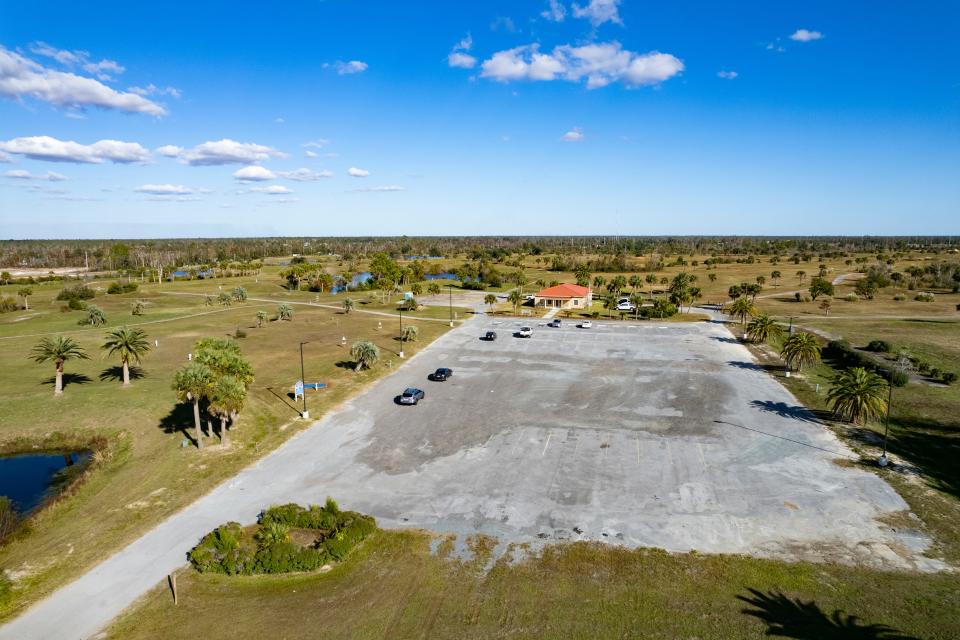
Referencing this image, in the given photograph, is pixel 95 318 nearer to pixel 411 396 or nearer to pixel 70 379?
pixel 70 379

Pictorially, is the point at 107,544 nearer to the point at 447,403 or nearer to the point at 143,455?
the point at 143,455

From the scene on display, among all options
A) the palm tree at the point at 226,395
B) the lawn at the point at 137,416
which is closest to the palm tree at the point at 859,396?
the lawn at the point at 137,416

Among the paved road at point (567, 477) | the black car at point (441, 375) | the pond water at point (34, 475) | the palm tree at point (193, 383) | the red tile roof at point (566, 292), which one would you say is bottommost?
the pond water at point (34, 475)

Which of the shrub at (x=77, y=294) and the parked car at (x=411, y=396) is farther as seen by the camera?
the shrub at (x=77, y=294)

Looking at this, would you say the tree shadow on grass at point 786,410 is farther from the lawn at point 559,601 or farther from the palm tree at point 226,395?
the palm tree at point 226,395

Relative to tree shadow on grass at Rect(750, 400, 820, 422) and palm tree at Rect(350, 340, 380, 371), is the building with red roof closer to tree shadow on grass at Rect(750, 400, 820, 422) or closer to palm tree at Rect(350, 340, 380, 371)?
palm tree at Rect(350, 340, 380, 371)

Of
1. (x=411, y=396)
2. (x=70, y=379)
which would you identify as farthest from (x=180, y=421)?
(x=70, y=379)

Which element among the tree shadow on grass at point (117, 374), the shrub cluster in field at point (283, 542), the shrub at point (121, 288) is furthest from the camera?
the shrub at point (121, 288)
